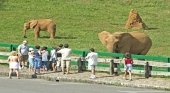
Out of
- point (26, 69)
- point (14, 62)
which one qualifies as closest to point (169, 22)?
point (26, 69)

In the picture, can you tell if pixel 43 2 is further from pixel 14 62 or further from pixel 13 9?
pixel 14 62

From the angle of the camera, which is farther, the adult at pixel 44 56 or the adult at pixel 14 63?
the adult at pixel 44 56

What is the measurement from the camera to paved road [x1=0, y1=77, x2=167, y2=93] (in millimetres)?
23861

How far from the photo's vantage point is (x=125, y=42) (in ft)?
113

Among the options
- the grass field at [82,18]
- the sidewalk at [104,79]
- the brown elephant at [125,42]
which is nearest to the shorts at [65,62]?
the sidewalk at [104,79]

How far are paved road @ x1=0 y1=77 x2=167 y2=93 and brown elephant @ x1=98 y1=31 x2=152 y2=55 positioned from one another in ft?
22.6

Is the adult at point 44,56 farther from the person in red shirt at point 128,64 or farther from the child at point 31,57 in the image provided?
the person in red shirt at point 128,64

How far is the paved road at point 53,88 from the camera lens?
23.9 metres

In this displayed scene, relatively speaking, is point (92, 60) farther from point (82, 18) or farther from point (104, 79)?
point (82, 18)

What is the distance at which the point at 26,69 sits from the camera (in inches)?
1282

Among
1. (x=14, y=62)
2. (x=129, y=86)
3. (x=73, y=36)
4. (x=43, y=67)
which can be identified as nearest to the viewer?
(x=129, y=86)

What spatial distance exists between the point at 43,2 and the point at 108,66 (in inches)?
1259

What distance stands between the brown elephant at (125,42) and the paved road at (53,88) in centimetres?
688

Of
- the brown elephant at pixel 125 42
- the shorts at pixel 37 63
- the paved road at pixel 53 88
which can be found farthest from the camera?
the brown elephant at pixel 125 42
